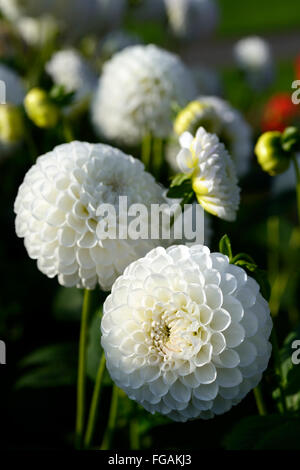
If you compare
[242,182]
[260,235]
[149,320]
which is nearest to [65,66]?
[242,182]

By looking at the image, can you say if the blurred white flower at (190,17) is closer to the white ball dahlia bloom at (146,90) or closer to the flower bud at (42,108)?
the white ball dahlia bloom at (146,90)

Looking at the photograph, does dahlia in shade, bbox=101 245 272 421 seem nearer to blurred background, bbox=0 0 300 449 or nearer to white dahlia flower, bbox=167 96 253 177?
blurred background, bbox=0 0 300 449

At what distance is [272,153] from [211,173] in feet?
0.69

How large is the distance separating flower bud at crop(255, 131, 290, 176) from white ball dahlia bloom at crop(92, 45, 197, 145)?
15.2 inches

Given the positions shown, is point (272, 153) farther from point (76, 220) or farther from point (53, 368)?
point (53, 368)

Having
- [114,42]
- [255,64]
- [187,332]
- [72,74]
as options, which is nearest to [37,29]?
[114,42]

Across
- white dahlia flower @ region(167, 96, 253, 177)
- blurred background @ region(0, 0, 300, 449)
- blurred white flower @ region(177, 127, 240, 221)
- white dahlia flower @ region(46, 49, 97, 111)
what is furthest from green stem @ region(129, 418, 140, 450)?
white dahlia flower @ region(46, 49, 97, 111)

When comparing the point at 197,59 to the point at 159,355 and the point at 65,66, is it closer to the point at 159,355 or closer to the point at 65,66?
the point at 65,66

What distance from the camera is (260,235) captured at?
1.91 metres

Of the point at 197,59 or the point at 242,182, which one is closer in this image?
the point at 242,182

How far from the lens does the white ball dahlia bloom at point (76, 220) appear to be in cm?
79

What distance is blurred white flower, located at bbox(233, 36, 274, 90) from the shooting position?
2264 millimetres

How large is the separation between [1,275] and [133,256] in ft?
2.71

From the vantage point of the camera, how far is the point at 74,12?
180 cm
